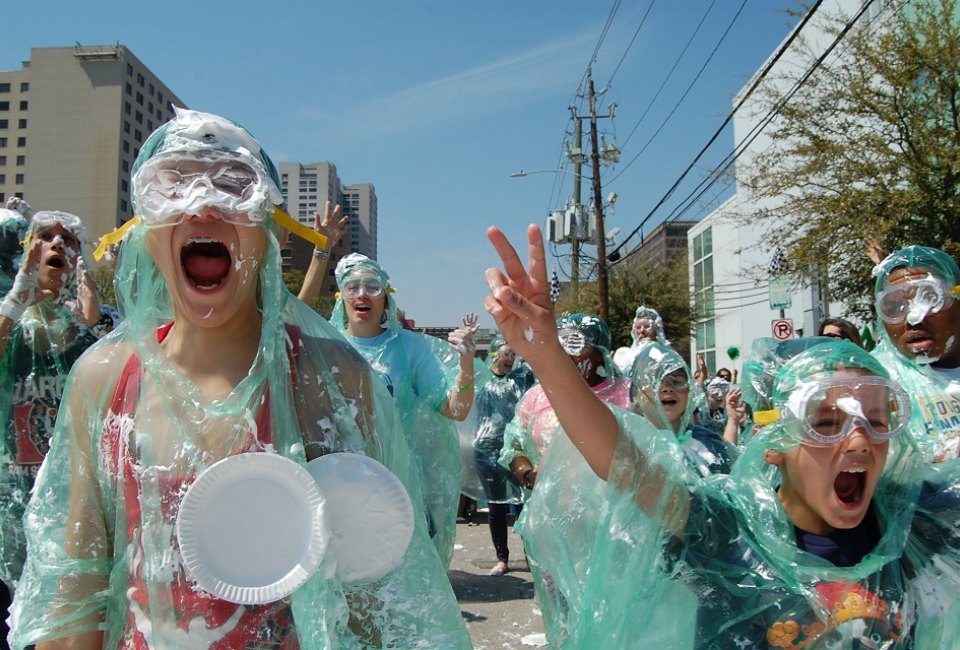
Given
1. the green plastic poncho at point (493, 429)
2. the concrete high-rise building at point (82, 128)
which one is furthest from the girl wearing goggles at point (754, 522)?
the concrete high-rise building at point (82, 128)

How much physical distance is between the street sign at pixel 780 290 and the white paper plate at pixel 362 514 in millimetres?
11959

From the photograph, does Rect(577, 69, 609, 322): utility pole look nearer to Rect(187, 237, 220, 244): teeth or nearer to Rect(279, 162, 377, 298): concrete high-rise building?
Rect(187, 237, 220, 244): teeth

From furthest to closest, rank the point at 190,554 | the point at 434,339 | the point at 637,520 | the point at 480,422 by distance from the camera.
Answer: the point at 480,422 < the point at 434,339 < the point at 637,520 < the point at 190,554

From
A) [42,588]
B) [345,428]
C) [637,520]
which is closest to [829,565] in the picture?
[637,520]

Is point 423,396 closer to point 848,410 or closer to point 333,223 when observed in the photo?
point 333,223

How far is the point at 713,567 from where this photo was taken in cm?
196

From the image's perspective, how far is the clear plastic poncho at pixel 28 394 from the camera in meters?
2.95

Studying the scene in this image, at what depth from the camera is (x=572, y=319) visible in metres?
4.50

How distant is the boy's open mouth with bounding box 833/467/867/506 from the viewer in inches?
80.8

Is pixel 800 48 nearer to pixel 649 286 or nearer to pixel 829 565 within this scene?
pixel 829 565

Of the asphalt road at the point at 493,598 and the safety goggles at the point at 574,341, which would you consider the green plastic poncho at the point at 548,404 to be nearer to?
the safety goggles at the point at 574,341

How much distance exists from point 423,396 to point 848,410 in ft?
9.23

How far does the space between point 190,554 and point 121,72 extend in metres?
95.5

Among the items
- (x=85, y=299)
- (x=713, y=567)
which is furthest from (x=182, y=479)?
(x=85, y=299)
